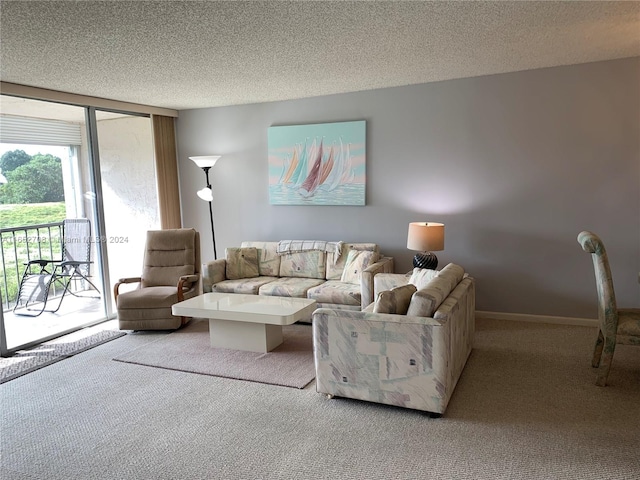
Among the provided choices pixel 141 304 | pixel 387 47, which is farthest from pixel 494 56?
pixel 141 304

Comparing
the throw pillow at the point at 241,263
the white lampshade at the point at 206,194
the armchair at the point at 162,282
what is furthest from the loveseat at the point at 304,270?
the white lampshade at the point at 206,194

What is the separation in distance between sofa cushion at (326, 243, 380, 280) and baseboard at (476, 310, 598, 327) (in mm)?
1321

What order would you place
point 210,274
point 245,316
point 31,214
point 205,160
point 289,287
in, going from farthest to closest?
1. point 205,160
2. point 210,274
3. point 289,287
4. point 31,214
5. point 245,316

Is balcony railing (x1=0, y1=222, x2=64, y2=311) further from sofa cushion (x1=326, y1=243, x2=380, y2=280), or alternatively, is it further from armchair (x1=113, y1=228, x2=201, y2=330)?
sofa cushion (x1=326, y1=243, x2=380, y2=280)

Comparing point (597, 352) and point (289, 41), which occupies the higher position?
point (289, 41)

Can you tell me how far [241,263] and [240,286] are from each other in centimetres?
44

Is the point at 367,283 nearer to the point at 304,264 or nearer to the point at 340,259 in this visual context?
the point at 340,259

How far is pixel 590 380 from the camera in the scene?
335 cm

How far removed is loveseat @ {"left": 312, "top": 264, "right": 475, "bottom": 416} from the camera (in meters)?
2.87

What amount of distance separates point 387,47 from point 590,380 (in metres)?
2.77

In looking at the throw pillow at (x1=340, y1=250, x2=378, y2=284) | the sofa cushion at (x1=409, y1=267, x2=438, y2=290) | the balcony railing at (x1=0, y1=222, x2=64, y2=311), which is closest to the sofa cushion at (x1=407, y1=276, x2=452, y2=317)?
the sofa cushion at (x1=409, y1=267, x2=438, y2=290)

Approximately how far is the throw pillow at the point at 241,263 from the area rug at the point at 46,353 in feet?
4.20

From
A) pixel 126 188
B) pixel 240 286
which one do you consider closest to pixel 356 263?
pixel 240 286

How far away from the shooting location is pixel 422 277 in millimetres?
3822
